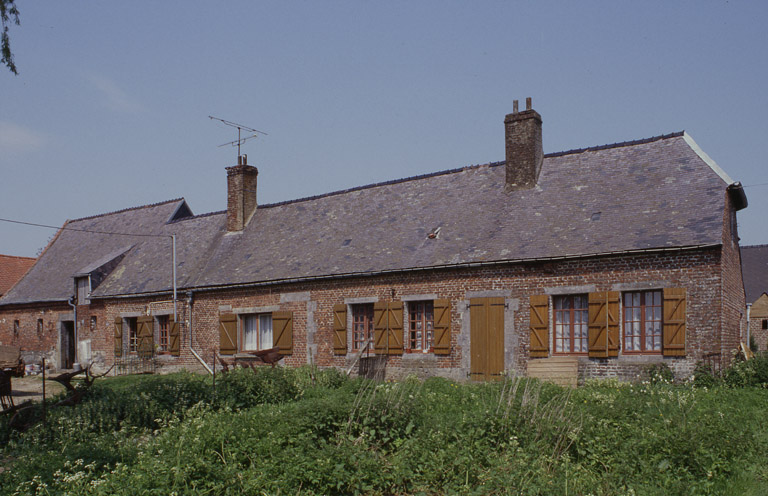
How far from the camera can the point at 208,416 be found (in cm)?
992

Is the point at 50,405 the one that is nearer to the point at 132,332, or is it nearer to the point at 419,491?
the point at 419,491

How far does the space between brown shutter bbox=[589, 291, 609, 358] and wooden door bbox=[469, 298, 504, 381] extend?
2167 millimetres

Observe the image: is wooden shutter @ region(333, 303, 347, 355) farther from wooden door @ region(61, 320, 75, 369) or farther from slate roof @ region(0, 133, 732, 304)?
wooden door @ region(61, 320, 75, 369)

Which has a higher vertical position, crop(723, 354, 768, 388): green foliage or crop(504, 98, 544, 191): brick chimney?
crop(504, 98, 544, 191): brick chimney

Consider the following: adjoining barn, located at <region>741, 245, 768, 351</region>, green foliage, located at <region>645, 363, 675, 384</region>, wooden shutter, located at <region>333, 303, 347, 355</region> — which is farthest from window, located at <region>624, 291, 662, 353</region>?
adjoining barn, located at <region>741, 245, 768, 351</region>

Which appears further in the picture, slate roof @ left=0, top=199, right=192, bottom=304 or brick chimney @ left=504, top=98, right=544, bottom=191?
slate roof @ left=0, top=199, right=192, bottom=304

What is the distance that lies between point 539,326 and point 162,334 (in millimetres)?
14387

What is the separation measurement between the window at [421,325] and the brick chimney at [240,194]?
9.51 meters

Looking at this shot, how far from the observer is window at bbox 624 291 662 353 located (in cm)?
1555

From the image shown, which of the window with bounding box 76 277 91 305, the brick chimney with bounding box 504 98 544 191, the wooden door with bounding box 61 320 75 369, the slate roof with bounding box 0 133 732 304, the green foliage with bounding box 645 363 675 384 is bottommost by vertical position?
the wooden door with bounding box 61 320 75 369

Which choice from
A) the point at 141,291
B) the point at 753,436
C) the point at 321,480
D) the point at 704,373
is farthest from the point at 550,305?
the point at 141,291

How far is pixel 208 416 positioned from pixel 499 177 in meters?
12.8

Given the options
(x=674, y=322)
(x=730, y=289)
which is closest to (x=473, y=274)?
(x=674, y=322)

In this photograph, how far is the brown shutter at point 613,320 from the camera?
1577cm
